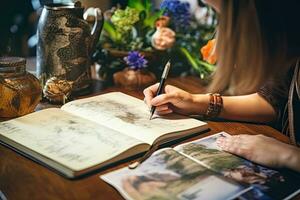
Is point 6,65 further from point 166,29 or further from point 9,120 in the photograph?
point 166,29

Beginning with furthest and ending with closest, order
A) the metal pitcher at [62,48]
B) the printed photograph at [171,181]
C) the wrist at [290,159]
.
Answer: the metal pitcher at [62,48] < the wrist at [290,159] < the printed photograph at [171,181]

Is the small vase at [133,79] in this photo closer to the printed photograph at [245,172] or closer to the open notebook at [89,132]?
the open notebook at [89,132]

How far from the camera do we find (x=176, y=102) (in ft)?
3.59

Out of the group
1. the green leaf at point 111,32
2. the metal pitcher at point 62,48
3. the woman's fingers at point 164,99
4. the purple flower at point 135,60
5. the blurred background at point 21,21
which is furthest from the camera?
the blurred background at point 21,21

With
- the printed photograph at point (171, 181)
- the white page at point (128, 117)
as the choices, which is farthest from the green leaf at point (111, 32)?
the printed photograph at point (171, 181)

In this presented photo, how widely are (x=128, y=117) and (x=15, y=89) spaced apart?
0.30 m

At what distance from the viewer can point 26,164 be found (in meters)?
0.83

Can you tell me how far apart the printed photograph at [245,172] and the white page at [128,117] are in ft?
0.26

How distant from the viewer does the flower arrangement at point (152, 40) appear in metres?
1.41

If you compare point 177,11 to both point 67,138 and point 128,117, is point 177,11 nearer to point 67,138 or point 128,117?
point 128,117

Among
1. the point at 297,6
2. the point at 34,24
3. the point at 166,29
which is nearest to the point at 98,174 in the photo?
the point at 297,6

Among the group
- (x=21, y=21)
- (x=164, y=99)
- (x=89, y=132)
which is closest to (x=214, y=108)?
(x=164, y=99)

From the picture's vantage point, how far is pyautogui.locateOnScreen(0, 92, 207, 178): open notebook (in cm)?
81

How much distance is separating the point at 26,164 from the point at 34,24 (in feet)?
4.59
